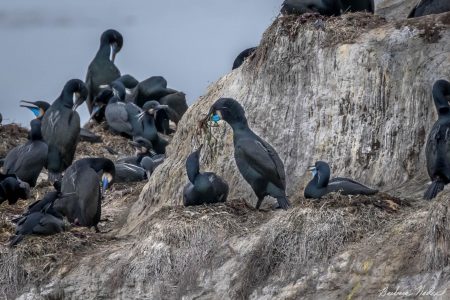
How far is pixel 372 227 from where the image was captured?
54.0 feet

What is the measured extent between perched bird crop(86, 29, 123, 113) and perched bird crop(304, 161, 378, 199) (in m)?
12.3

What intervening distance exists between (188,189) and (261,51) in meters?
2.59

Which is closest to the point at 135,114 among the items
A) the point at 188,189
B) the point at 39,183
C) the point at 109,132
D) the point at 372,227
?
the point at 109,132

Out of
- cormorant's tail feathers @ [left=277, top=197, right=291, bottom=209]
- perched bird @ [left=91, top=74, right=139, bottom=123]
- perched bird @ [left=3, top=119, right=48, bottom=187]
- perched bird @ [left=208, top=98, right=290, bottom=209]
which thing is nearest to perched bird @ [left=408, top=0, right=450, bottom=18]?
perched bird @ [left=208, top=98, right=290, bottom=209]

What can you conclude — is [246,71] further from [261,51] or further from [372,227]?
[372,227]

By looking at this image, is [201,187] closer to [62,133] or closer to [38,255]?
[38,255]

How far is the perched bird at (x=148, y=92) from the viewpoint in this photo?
30547 mm

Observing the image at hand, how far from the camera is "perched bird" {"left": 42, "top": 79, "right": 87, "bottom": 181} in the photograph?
80.0 ft

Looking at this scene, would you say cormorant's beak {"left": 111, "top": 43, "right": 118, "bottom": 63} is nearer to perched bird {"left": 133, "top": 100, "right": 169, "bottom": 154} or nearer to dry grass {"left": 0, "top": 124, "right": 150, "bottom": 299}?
perched bird {"left": 133, "top": 100, "right": 169, "bottom": 154}

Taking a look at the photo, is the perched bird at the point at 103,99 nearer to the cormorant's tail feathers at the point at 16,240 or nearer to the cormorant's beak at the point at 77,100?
the cormorant's beak at the point at 77,100

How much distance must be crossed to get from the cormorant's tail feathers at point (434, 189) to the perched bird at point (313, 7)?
393 cm

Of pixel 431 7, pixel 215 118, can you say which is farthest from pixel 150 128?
pixel 215 118

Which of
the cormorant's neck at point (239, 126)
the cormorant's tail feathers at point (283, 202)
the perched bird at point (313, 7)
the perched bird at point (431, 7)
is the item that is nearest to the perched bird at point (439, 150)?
the cormorant's tail feathers at point (283, 202)

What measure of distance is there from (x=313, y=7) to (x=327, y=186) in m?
4.07
